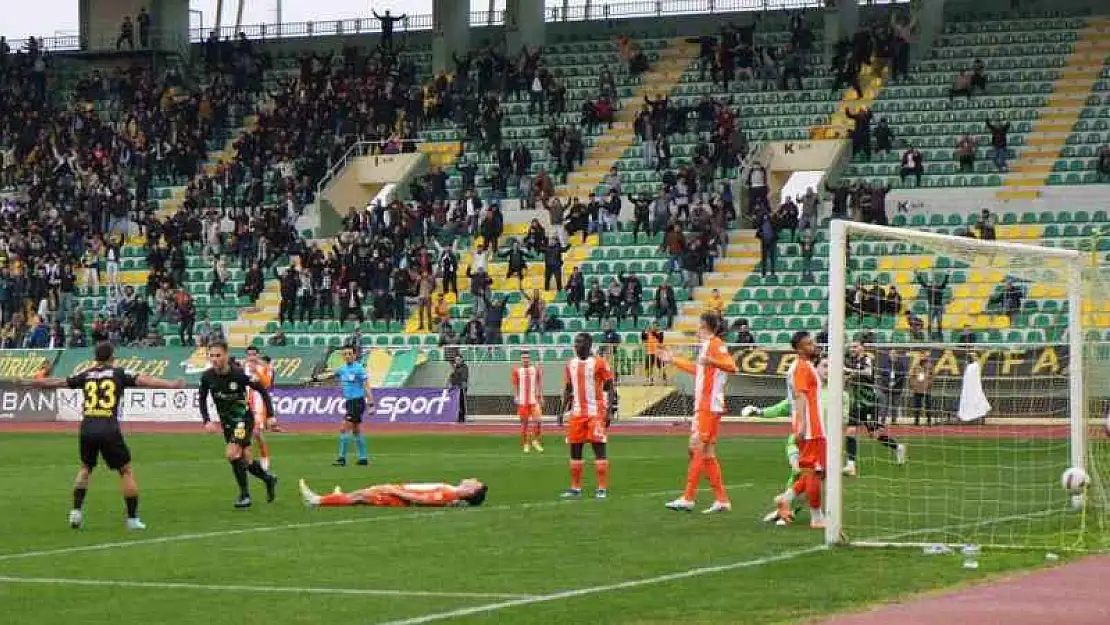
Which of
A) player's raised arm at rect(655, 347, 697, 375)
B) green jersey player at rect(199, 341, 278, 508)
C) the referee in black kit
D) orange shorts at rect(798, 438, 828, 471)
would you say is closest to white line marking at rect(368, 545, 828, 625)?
orange shorts at rect(798, 438, 828, 471)

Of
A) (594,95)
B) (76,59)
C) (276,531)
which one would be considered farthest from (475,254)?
(276,531)

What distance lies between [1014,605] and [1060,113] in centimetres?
4189

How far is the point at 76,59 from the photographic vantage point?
68.8 meters

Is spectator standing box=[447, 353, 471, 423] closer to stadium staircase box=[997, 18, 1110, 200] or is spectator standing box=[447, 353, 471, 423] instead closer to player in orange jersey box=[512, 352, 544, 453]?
player in orange jersey box=[512, 352, 544, 453]

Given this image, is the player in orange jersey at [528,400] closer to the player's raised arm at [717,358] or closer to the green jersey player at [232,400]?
the green jersey player at [232,400]

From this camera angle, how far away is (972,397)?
35.2m

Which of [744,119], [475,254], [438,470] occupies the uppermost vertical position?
[744,119]

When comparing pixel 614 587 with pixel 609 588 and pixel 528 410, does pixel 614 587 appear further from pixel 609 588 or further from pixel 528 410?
pixel 528 410

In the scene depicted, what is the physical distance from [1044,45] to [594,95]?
43.4 ft

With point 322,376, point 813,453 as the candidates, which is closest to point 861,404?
point 813,453

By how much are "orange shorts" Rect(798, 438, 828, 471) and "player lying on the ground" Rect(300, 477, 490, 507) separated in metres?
4.58

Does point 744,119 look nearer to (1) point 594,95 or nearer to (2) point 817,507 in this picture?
(1) point 594,95

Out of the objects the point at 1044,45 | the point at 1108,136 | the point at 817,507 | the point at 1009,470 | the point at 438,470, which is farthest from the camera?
the point at 1044,45

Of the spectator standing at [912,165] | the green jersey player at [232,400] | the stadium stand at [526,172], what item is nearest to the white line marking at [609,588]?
the green jersey player at [232,400]
